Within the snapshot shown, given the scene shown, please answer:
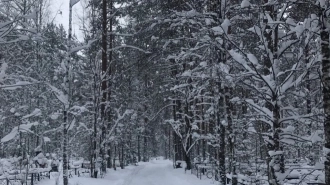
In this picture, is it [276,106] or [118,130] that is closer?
[276,106]

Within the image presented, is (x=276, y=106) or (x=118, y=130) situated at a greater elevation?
(x=276, y=106)

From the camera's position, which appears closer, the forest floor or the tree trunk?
the tree trunk

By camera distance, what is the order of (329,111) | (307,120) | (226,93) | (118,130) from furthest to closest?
(118,130)
(226,93)
(307,120)
(329,111)

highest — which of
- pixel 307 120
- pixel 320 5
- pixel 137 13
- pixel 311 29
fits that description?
pixel 137 13

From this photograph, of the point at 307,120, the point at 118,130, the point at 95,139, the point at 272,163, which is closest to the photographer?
the point at 272,163

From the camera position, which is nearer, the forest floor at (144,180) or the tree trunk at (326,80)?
the tree trunk at (326,80)

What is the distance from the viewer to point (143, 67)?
48.9 ft

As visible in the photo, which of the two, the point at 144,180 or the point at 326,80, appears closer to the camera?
the point at 326,80

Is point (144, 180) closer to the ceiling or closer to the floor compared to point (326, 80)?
closer to the floor

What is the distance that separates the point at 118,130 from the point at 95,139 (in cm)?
964

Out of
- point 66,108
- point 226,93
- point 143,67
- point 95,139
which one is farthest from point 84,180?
point 226,93

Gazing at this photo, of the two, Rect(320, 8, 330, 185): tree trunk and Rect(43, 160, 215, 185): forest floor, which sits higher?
Rect(320, 8, 330, 185): tree trunk

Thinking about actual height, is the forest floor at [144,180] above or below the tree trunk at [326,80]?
below

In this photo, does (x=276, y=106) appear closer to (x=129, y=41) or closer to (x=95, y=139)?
(x=95, y=139)
